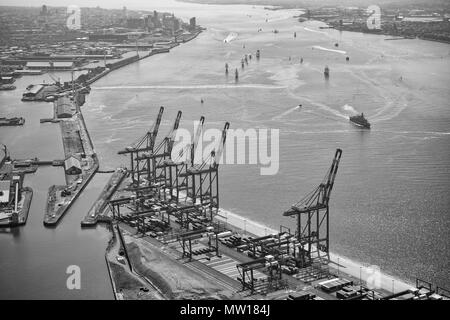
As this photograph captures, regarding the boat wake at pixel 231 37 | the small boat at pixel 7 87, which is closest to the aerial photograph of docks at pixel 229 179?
the small boat at pixel 7 87

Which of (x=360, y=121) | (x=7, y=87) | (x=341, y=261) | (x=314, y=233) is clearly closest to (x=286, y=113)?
(x=360, y=121)

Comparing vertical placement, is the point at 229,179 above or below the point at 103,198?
above

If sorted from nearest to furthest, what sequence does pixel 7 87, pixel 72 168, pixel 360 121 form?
pixel 72 168
pixel 360 121
pixel 7 87

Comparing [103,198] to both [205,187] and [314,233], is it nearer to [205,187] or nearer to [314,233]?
[205,187]

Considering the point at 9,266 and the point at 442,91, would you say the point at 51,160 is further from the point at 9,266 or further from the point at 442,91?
the point at 442,91

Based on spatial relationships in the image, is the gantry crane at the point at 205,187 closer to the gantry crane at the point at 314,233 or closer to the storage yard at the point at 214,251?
the storage yard at the point at 214,251
